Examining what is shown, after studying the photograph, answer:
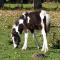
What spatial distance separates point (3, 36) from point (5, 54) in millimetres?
5333

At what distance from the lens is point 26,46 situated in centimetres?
1641

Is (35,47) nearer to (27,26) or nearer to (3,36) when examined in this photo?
(27,26)

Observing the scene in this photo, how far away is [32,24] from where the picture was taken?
16312mm

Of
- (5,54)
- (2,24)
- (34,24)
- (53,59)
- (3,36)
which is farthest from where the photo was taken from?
(2,24)

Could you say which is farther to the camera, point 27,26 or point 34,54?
point 27,26

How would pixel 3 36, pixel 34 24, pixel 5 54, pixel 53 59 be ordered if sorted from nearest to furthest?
1. pixel 53 59
2. pixel 5 54
3. pixel 34 24
4. pixel 3 36

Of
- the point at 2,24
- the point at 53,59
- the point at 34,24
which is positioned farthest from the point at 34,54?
the point at 2,24

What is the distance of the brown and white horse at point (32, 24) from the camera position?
15.9m

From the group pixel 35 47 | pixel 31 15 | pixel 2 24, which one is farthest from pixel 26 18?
pixel 2 24

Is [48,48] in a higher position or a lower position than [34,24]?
lower

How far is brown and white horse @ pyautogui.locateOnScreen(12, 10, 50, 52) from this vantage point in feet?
52.2

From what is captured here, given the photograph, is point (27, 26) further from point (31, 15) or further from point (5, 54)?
point (5, 54)

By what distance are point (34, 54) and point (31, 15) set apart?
2.43m

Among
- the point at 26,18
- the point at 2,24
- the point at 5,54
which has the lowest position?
the point at 2,24
